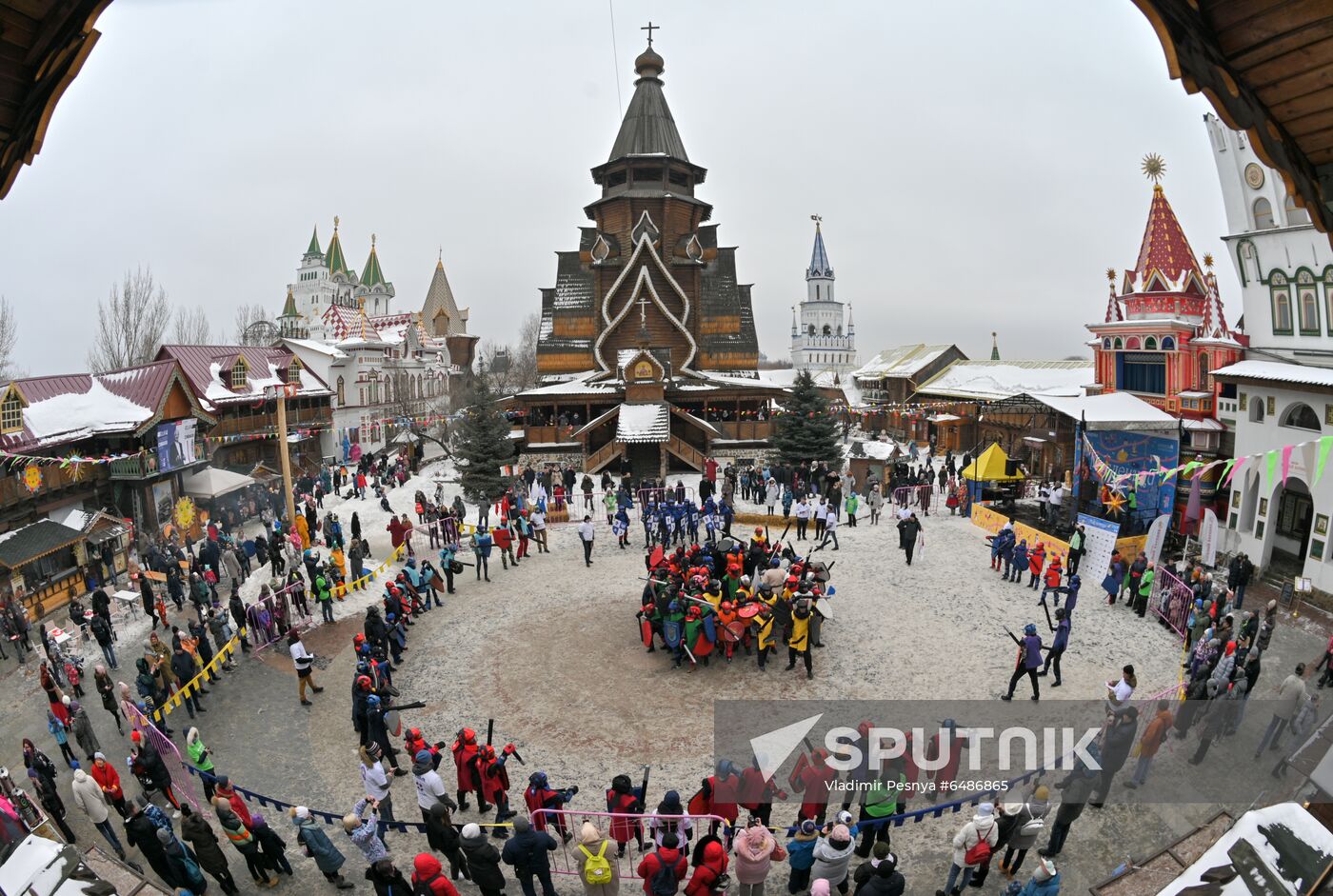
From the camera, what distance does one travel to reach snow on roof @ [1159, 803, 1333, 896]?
512cm

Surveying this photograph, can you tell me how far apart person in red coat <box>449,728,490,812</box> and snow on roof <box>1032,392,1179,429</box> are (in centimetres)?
2055

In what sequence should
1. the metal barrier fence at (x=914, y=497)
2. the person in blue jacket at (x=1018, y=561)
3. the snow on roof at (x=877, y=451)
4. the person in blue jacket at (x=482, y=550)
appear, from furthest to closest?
the snow on roof at (x=877, y=451) → the metal barrier fence at (x=914, y=497) → the person in blue jacket at (x=482, y=550) → the person in blue jacket at (x=1018, y=561)

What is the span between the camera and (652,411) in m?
32.5

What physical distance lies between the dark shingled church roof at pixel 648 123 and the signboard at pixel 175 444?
83.4ft

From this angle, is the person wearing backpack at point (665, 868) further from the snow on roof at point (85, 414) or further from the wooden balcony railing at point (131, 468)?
the wooden balcony railing at point (131, 468)

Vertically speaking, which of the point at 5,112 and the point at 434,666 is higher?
the point at 5,112

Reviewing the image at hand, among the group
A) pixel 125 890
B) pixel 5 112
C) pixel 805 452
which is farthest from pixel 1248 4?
pixel 805 452

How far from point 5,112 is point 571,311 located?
36620 mm

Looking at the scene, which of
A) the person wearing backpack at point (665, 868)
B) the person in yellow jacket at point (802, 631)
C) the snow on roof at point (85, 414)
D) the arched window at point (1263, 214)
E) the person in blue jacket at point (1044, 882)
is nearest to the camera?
the person in blue jacket at point (1044, 882)

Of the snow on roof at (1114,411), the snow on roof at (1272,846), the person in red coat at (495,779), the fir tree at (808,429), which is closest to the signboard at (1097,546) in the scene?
the snow on roof at (1114,411)

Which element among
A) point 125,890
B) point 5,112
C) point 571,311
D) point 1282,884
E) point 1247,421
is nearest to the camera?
point 5,112

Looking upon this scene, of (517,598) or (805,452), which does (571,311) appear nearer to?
(805,452)

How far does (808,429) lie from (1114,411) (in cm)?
1104

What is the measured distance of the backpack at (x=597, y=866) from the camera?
7.06m
